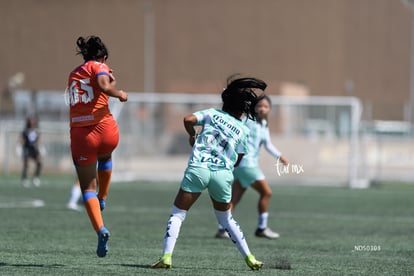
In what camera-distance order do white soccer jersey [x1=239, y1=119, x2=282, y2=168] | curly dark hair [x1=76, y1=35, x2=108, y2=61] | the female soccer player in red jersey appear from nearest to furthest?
Answer: the female soccer player in red jersey < curly dark hair [x1=76, y1=35, x2=108, y2=61] < white soccer jersey [x1=239, y1=119, x2=282, y2=168]

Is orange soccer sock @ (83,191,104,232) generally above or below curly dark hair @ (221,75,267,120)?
below

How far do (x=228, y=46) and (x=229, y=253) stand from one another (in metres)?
54.6

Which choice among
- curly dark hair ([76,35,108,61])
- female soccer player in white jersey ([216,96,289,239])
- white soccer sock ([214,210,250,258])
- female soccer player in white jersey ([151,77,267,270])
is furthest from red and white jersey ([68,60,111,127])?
female soccer player in white jersey ([216,96,289,239])

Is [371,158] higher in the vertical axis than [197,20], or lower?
lower

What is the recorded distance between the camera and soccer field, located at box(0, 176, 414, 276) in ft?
30.6

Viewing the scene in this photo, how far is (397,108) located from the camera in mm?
49250

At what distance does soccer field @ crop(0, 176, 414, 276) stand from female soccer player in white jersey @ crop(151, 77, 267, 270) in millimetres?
507

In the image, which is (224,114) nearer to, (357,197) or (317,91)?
(357,197)

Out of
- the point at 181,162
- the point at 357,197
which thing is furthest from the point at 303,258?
the point at 181,162

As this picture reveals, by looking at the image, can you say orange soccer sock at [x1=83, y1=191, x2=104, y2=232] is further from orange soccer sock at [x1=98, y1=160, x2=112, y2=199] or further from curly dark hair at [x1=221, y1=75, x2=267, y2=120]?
curly dark hair at [x1=221, y1=75, x2=267, y2=120]

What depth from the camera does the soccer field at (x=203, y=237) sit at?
9336mm

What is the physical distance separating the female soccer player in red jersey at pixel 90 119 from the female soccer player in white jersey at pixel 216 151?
2.51 feet

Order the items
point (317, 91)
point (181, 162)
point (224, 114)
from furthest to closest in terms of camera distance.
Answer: point (317, 91) → point (181, 162) → point (224, 114)

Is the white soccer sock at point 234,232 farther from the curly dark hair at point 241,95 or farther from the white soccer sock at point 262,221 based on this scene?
the white soccer sock at point 262,221
